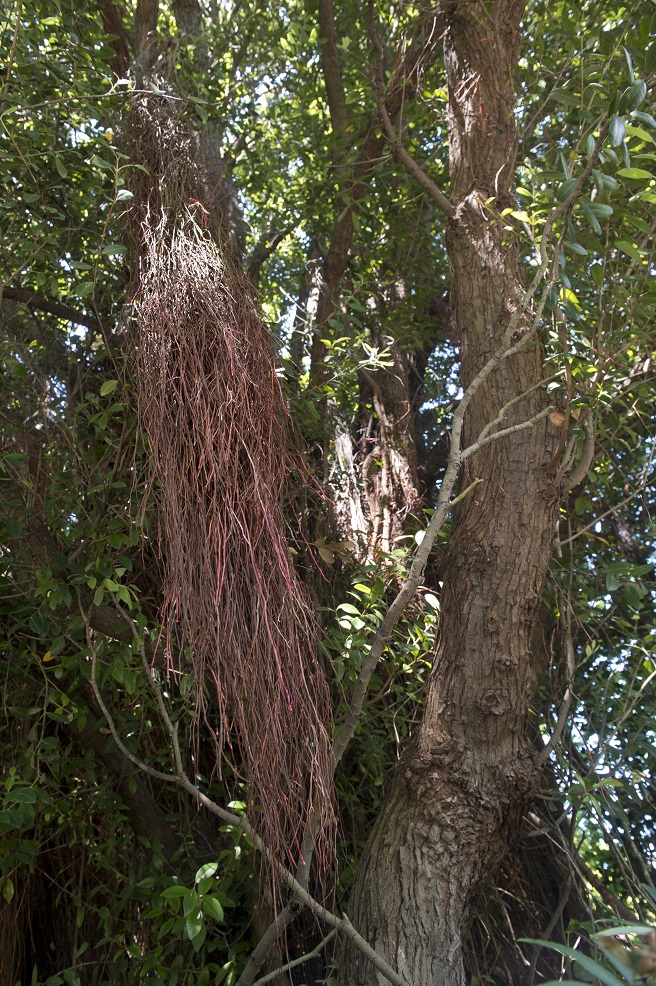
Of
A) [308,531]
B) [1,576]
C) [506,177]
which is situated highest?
[506,177]

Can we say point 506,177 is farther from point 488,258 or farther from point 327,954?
point 327,954

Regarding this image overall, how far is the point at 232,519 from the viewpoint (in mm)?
1621

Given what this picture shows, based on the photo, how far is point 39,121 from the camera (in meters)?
2.30

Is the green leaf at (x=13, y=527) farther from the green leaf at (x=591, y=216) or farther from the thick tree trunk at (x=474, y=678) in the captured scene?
the green leaf at (x=591, y=216)

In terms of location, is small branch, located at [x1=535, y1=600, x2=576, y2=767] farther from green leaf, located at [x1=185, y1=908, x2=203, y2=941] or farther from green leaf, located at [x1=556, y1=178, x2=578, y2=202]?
green leaf, located at [x1=556, y1=178, x2=578, y2=202]

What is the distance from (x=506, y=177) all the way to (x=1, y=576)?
6.14 feet

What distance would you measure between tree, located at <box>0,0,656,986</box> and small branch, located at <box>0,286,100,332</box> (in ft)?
0.04

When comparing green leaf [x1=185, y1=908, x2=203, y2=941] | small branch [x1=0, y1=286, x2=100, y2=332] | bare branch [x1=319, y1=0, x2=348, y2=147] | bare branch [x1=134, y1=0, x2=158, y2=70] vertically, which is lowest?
green leaf [x1=185, y1=908, x2=203, y2=941]

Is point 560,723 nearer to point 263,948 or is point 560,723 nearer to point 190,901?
point 263,948

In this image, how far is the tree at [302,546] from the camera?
1.71 meters

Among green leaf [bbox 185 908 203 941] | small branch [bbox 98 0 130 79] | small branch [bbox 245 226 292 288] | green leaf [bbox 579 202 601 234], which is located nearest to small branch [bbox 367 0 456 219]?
green leaf [bbox 579 202 601 234]

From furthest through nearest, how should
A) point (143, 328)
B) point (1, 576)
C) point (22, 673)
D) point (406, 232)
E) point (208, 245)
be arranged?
point (406, 232)
point (22, 673)
point (1, 576)
point (208, 245)
point (143, 328)

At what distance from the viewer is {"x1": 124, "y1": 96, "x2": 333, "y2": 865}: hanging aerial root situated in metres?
1.56

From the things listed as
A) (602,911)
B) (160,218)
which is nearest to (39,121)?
(160,218)
